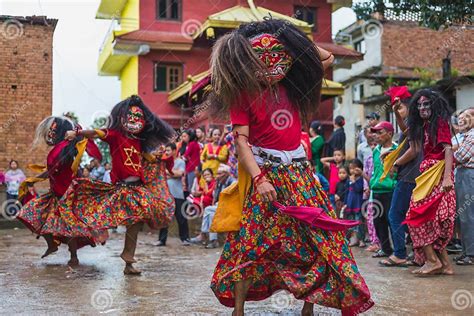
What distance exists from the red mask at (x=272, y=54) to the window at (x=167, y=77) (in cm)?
2132

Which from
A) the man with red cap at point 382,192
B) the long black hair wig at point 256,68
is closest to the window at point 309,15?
the man with red cap at point 382,192

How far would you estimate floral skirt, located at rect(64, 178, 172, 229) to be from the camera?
23.7 feet

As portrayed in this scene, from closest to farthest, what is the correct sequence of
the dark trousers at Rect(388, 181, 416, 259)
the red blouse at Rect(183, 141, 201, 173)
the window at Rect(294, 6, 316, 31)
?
the dark trousers at Rect(388, 181, 416, 259), the red blouse at Rect(183, 141, 201, 173), the window at Rect(294, 6, 316, 31)

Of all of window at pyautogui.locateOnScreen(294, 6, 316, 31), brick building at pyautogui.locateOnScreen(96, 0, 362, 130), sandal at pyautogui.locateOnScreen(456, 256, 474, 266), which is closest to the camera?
sandal at pyautogui.locateOnScreen(456, 256, 474, 266)

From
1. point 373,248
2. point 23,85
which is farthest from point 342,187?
point 23,85

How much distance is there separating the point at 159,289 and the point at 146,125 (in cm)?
208

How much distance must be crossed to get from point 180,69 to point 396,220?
1897cm

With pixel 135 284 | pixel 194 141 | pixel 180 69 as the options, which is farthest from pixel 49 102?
pixel 135 284

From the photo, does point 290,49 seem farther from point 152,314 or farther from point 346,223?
point 152,314

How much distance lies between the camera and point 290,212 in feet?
14.0

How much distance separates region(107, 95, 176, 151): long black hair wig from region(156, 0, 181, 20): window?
60.3 ft

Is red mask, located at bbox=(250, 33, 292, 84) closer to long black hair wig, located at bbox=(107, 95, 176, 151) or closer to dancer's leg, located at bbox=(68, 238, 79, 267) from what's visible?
long black hair wig, located at bbox=(107, 95, 176, 151)

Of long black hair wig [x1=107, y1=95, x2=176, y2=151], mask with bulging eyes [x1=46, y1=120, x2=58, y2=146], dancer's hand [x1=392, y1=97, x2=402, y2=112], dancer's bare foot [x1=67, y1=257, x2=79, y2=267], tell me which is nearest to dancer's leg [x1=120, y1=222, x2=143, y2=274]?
long black hair wig [x1=107, y1=95, x2=176, y2=151]

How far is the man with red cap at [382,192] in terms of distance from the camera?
852cm
